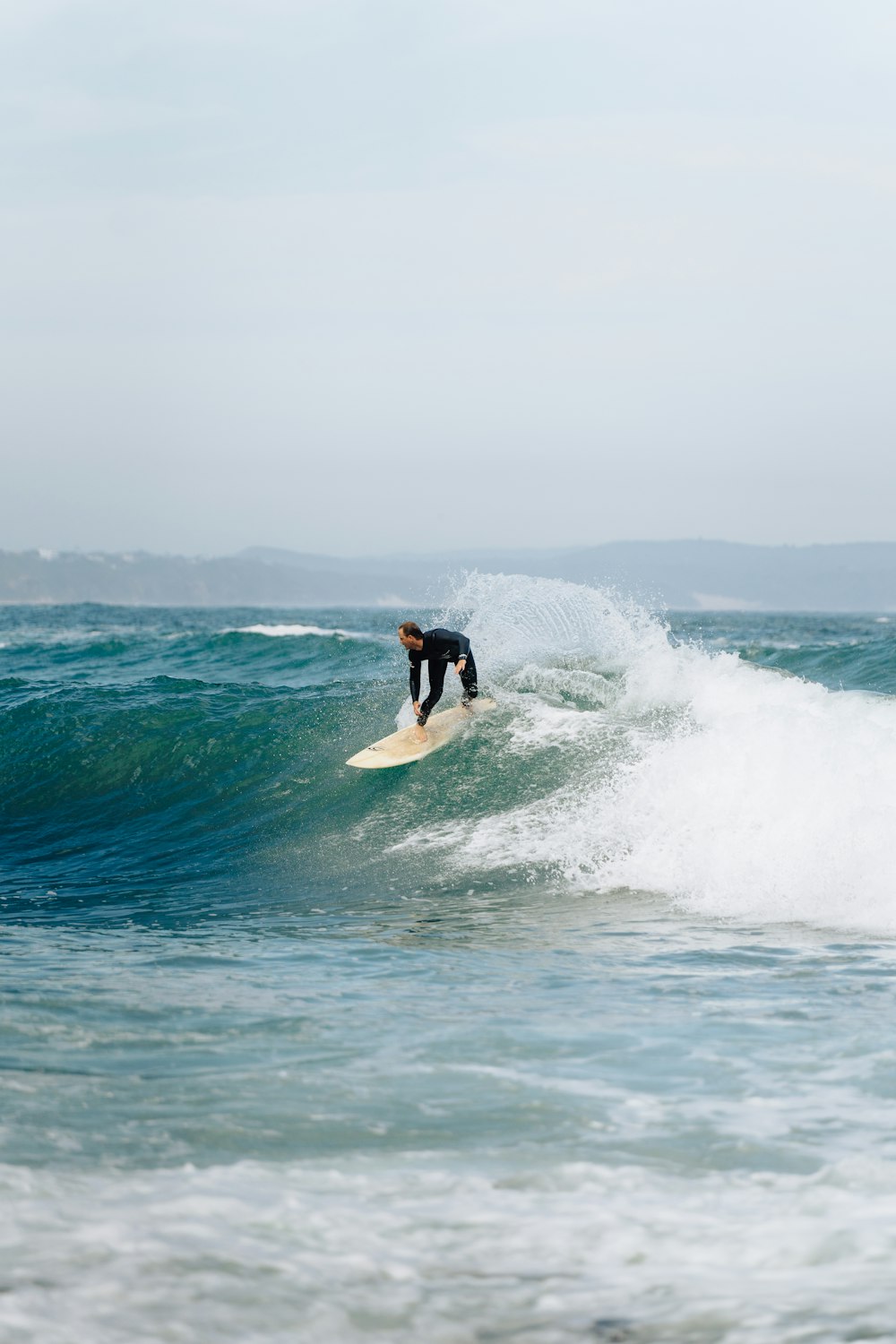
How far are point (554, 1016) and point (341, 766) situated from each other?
839cm

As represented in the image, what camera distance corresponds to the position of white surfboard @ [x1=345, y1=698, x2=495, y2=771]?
1362 cm

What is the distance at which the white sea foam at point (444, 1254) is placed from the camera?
345 cm

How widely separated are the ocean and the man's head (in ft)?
5.95

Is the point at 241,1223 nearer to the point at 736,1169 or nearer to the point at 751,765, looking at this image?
the point at 736,1169

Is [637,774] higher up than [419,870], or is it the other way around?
[637,774]

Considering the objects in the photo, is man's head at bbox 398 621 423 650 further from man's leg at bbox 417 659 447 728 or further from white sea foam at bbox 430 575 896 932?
white sea foam at bbox 430 575 896 932

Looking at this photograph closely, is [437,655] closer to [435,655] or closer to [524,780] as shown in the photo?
[435,655]

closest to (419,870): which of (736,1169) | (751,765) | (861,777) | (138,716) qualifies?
(751,765)

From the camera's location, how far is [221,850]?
12.1 metres

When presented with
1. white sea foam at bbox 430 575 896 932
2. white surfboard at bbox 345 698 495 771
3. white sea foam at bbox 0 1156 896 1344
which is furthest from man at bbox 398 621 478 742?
white sea foam at bbox 0 1156 896 1344

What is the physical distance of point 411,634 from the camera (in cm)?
1167

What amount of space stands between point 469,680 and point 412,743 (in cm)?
106

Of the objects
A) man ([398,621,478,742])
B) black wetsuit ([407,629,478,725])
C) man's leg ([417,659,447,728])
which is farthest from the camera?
man's leg ([417,659,447,728])

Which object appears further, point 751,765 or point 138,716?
point 138,716
